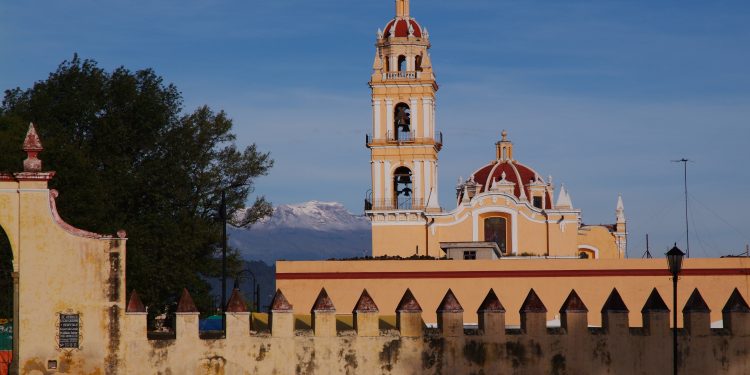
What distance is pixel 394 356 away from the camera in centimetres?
3588

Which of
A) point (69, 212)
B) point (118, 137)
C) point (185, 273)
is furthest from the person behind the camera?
point (118, 137)

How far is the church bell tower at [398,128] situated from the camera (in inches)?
3524

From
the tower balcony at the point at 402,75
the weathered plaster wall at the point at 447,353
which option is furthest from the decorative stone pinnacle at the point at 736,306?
the tower balcony at the point at 402,75

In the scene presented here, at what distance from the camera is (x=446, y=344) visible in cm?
3600

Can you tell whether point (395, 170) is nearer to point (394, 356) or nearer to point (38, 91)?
point (38, 91)

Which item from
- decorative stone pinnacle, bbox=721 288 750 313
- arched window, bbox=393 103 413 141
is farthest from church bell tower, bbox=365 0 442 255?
decorative stone pinnacle, bbox=721 288 750 313

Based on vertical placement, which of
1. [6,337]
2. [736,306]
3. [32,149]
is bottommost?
[6,337]

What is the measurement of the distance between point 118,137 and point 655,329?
2570cm

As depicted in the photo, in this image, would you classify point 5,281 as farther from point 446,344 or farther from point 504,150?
point 504,150

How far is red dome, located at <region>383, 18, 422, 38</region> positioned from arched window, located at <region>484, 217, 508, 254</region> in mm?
12753

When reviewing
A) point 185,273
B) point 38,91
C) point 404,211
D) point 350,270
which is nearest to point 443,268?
point 350,270

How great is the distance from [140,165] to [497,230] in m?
35.1

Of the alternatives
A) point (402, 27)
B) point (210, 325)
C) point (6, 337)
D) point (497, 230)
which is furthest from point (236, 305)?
point (402, 27)

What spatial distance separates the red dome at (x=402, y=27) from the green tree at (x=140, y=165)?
29709 millimetres
